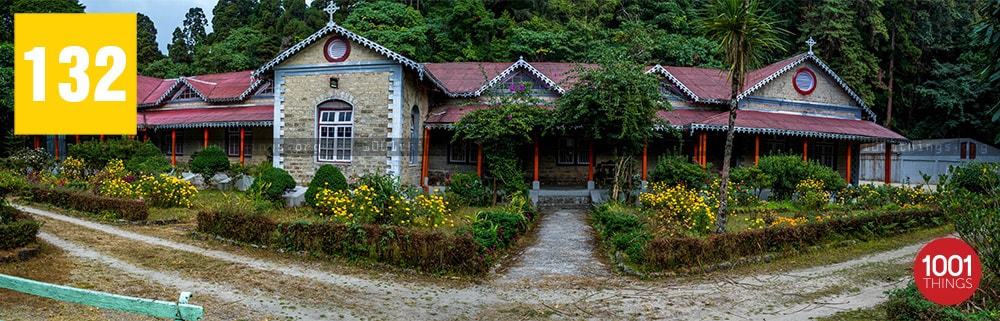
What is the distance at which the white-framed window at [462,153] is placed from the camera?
72.6 ft

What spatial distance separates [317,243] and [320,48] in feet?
34.7

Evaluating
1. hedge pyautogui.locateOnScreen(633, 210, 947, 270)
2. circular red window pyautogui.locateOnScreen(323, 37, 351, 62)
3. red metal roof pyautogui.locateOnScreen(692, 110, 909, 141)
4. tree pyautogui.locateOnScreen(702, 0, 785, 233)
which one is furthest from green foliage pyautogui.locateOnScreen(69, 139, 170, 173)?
red metal roof pyautogui.locateOnScreen(692, 110, 909, 141)

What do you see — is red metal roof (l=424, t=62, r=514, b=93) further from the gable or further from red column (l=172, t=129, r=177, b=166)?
red column (l=172, t=129, r=177, b=166)

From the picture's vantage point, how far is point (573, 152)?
2283 cm

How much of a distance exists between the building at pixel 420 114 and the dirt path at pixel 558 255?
196 inches

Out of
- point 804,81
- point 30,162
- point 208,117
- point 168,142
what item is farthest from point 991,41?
point 168,142

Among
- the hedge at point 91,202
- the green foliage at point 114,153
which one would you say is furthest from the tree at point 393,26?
the hedge at point 91,202

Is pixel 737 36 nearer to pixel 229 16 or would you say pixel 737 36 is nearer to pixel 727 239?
pixel 727 239

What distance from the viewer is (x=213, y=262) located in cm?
955

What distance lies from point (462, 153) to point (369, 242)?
1283 cm

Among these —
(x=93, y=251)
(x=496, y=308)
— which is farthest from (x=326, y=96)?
(x=496, y=308)

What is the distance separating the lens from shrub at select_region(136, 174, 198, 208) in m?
14.9

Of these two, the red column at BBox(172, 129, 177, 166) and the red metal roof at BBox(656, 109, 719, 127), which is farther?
the red column at BBox(172, 129, 177, 166)

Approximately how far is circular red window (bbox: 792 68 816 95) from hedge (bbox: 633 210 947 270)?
11.7 metres
